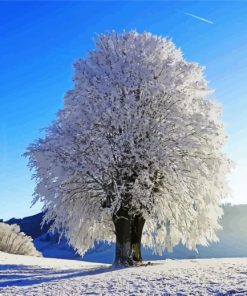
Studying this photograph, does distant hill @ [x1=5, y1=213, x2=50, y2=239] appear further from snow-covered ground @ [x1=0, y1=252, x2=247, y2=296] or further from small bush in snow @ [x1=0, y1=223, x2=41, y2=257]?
snow-covered ground @ [x1=0, y1=252, x2=247, y2=296]

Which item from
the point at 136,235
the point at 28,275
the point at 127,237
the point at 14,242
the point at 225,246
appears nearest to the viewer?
the point at 28,275

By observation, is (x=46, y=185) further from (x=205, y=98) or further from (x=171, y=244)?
(x=205, y=98)

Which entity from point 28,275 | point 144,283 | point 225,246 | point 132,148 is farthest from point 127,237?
point 225,246

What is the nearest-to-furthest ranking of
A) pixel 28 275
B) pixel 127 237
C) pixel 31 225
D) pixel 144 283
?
1. pixel 144 283
2. pixel 28 275
3. pixel 127 237
4. pixel 31 225

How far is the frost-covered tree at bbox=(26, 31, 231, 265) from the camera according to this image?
21.7 metres

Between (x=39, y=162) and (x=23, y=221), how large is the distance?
478 feet

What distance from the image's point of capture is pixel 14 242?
53.4 m

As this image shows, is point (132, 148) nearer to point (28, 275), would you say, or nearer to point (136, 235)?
point (136, 235)

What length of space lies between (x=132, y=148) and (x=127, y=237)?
4.80 metres

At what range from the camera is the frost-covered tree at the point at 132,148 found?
2173 cm

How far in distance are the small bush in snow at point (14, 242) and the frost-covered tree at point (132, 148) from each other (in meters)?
29.0

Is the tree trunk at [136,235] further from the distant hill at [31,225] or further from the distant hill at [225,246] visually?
the distant hill at [31,225]

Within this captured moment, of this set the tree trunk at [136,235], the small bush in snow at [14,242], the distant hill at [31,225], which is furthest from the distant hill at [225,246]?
the tree trunk at [136,235]

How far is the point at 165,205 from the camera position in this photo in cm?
2383
